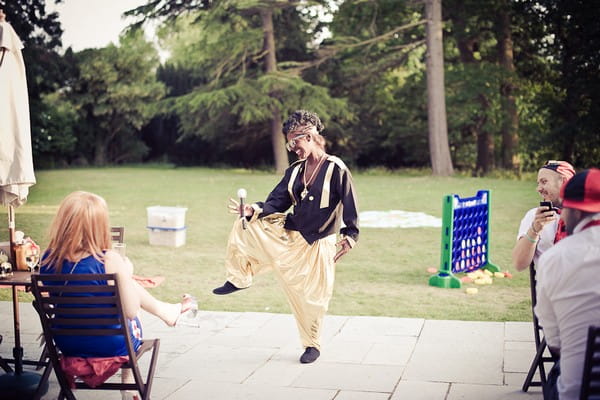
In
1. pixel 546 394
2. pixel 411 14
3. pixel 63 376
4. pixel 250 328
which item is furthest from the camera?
pixel 411 14

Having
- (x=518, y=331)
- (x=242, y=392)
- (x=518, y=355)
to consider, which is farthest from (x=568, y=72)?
(x=242, y=392)

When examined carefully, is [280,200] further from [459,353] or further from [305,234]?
[459,353]

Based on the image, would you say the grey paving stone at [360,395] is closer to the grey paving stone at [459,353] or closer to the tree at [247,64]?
the grey paving stone at [459,353]

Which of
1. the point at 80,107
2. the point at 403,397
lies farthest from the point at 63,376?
the point at 80,107

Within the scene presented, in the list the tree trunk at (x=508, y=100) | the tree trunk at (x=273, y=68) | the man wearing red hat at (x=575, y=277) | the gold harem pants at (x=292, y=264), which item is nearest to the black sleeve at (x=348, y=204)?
the gold harem pants at (x=292, y=264)

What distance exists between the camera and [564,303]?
2.72 metres

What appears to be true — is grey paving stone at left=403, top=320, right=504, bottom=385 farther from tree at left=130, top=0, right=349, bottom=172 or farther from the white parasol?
tree at left=130, top=0, right=349, bottom=172

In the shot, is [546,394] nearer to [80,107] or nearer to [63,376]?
[63,376]

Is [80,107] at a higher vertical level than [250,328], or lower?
higher

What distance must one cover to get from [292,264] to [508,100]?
24.7 m

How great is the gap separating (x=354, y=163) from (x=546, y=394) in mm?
29074

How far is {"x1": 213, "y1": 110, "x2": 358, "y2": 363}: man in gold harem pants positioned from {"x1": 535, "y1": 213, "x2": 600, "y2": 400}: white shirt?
2.47 metres

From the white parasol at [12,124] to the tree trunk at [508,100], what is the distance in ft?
81.9

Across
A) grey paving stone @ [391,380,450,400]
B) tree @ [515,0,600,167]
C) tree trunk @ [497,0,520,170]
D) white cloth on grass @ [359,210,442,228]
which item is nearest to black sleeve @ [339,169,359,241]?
grey paving stone @ [391,380,450,400]
